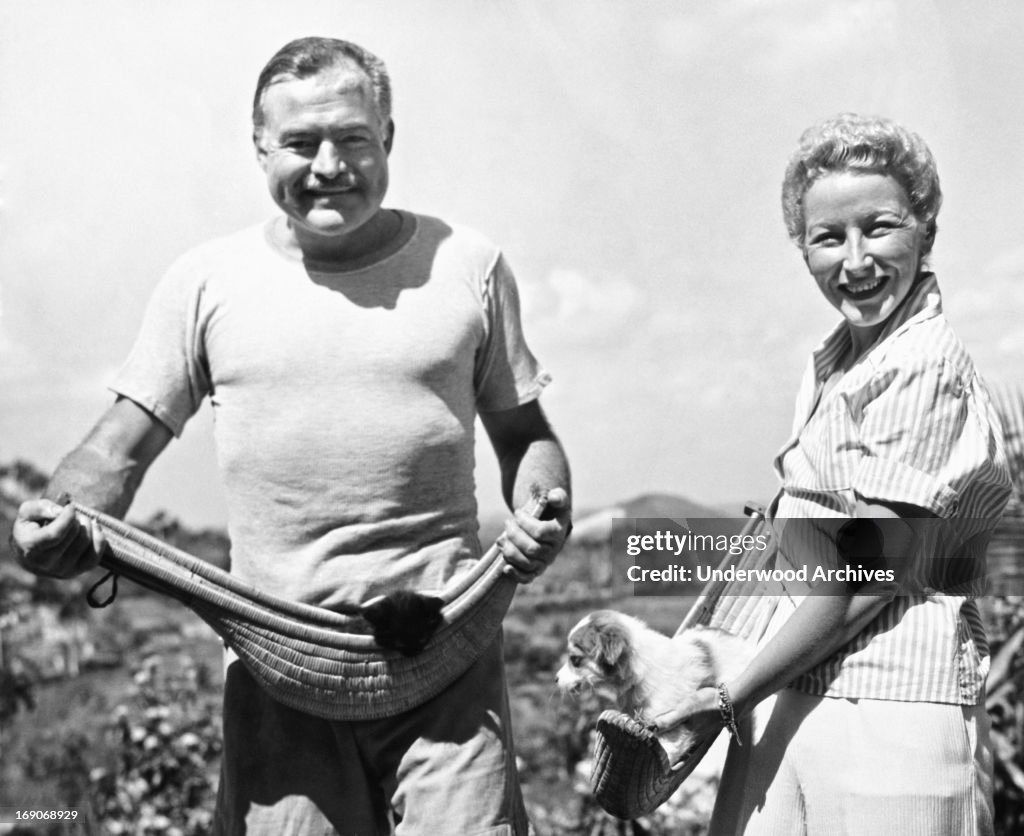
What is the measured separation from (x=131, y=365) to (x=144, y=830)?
274cm

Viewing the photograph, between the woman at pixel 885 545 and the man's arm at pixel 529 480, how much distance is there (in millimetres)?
516

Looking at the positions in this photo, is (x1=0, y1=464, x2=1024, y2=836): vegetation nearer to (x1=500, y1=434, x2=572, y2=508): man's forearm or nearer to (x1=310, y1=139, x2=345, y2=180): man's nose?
(x1=500, y1=434, x2=572, y2=508): man's forearm

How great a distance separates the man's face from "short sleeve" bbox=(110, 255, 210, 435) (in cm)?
31

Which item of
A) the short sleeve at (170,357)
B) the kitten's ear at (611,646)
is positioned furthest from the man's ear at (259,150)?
the kitten's ear at (611,646)

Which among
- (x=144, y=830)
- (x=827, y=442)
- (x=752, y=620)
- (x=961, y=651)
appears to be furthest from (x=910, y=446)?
(x=144, y=830)

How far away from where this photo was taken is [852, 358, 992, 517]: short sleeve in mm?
1985

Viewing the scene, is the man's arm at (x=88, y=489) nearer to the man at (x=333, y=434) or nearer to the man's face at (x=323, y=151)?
the man at (x=333, y=434)

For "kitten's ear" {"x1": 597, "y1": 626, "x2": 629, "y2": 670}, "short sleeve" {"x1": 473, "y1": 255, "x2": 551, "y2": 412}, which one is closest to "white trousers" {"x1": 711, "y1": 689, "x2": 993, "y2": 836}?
"kitten's ear" {"x1": 597, "y1": 626, "x2": 629, "y2": 670}

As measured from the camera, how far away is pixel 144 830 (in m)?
4.69

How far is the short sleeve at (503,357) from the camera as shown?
2738mm

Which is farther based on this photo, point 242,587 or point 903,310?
point 242,587

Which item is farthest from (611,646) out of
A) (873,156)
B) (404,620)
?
(873,156)

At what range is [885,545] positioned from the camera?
2.03 metres

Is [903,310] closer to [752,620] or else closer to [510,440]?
[752,620]
